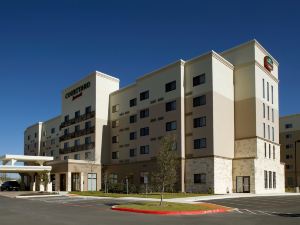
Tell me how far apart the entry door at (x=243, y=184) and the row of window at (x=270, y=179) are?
3729mm

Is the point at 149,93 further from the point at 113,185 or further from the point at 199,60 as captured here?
the point at 113,185

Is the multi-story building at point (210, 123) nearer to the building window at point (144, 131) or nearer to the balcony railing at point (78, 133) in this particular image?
the building window at point (144, 131)

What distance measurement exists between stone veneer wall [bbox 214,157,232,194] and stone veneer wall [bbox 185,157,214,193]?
60 cm

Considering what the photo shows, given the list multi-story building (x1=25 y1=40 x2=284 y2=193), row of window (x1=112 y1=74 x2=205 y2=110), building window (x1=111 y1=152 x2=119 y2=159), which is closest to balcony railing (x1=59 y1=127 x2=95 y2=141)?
building window (x1=111 y1=152 x2=119 y2=159)

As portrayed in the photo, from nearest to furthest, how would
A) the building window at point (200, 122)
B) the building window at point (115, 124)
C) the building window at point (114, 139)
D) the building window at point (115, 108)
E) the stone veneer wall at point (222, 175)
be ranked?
1. the stone veneer wall at point (222, 175)
2. the building window at point (200, 122)
3. the building window at point (114, 139)
4. the building window at point (115, 124)
5. the building window at point (115, 108)

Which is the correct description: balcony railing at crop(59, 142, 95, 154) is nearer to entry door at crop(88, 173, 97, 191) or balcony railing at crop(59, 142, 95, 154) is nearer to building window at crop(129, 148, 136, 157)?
entry door at crop(88, 173, 97, 191)

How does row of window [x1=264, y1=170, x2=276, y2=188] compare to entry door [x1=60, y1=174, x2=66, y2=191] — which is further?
entry door [x1=60, y1=174, x2=66, y2=191]

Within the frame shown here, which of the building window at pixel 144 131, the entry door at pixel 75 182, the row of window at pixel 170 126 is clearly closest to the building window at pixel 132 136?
the row of window at pixel 170 126

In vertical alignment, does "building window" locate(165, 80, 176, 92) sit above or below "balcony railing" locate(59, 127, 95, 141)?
above

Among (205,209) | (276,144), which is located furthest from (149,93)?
(205,209)

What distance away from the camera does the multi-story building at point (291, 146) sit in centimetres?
9988

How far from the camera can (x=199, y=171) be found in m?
50.7

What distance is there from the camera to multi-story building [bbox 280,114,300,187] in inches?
3932

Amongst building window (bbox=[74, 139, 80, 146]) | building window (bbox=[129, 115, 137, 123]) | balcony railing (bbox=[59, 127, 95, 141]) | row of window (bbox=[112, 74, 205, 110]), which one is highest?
row of window (bbox=[112, 74, 205, 110])
